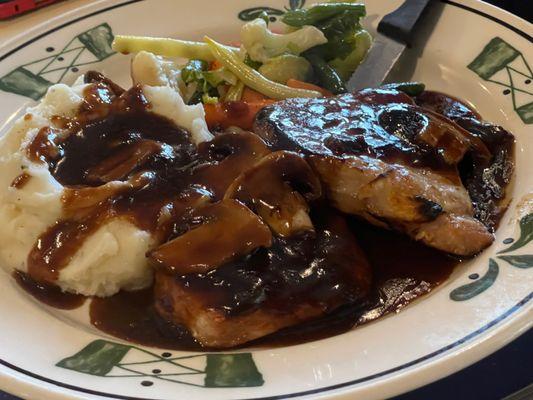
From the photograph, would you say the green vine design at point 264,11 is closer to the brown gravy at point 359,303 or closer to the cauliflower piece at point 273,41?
the cauliflower piece at point 273,41

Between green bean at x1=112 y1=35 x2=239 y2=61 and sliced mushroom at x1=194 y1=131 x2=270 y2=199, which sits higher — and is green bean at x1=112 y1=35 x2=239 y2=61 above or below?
above

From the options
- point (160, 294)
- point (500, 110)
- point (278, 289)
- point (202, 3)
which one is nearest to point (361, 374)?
point (278, 289)

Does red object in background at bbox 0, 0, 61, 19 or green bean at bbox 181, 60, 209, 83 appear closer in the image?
green bean at bbox 181, 60, 209, 83

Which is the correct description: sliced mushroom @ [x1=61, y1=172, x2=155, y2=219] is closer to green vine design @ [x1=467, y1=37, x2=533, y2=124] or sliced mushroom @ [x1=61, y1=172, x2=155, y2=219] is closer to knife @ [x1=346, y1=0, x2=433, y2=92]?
knife @ [x1=346, y1=0, x2=433, y2=92]

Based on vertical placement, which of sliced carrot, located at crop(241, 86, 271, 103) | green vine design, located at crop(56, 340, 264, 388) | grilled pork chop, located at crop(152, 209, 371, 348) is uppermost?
sliced carrot, located at crop(241, 86, 271, 103)

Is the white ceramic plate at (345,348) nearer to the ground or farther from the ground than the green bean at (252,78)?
nearer to the ground

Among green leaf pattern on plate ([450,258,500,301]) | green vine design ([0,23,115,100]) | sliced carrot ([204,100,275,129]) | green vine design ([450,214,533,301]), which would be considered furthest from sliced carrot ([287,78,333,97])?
green leaf pattern on plate ([450,258,500,301])

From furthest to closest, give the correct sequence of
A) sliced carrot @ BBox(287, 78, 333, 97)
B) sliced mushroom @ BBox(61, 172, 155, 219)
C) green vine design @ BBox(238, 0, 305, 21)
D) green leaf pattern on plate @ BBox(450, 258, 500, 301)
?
green vine design @ BBox(238, 0, 305, 21), sliced carrot @ BBox(287, 78, 333, 97), sliced mushroom @ BBox(61, 172, 155, 219), green leaf pattern on plate @ BBox(450, 258, 500, 301)

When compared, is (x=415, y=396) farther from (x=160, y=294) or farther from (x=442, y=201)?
(x=160, y=294)

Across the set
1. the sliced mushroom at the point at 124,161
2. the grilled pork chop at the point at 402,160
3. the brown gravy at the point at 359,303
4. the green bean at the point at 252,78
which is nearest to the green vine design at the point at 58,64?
the green bean at the point at 252,78
